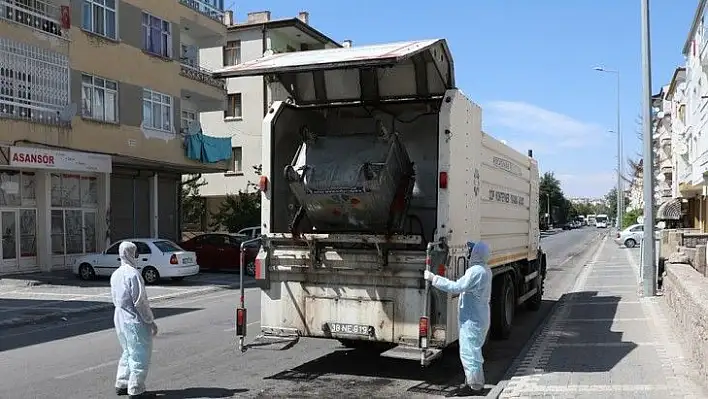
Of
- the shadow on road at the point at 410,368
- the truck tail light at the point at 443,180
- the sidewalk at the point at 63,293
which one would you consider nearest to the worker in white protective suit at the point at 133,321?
the shadow on road at the point at 410,368

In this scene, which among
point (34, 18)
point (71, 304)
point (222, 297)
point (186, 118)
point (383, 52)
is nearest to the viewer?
point (383, 52)

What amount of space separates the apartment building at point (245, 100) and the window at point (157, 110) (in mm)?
15017

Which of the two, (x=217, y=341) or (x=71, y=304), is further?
(x=71, y=304)

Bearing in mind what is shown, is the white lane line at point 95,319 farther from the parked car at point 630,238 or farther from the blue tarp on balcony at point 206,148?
the parked car at point 630,238

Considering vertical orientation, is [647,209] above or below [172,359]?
above

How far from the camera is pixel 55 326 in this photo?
1410cm

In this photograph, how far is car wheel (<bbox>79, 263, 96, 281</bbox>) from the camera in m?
22.2

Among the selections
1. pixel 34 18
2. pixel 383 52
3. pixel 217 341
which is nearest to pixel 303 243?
pixel 383 52

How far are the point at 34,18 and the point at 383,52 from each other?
18.7 m

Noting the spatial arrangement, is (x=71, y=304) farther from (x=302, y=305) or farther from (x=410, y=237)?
(x=410, y=237)

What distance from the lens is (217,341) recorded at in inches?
442

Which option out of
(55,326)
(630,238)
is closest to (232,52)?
(630,238)

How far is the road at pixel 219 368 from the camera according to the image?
25.9ft

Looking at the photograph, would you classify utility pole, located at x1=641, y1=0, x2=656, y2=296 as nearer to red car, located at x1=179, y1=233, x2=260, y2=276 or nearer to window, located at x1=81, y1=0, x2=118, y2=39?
red car, located at x1=179, y1=233, x2=260, y2=276
